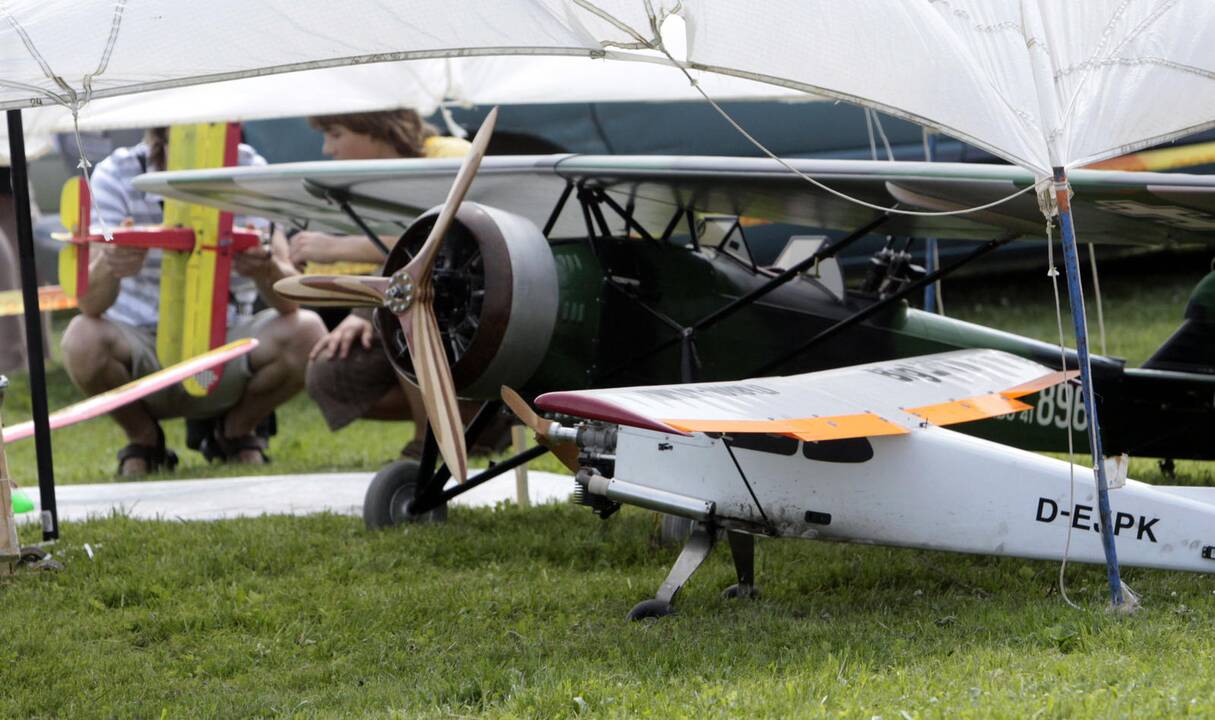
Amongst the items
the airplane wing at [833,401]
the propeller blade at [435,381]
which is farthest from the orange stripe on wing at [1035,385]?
the propeller blade at [435,381]

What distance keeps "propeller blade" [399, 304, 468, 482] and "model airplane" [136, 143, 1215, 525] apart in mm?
26

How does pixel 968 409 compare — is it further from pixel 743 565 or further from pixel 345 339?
pixel 345 339

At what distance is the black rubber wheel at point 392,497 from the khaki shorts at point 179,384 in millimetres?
2753

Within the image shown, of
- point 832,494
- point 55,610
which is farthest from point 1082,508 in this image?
point 55,610

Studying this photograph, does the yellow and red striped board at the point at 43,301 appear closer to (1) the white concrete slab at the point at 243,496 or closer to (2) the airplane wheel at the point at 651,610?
(1) the white concrete slab at the point at 243,496

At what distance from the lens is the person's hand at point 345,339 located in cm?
846

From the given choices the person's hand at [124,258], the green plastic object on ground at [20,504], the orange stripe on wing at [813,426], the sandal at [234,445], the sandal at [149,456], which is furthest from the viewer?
the sandal at [234,445]

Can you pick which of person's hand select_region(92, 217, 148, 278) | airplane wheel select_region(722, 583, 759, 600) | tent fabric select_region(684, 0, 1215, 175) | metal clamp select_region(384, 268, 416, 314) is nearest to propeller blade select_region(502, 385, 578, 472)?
airplane wheel select_region(722, 583, 759, 600)

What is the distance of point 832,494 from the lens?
4691 millimetres

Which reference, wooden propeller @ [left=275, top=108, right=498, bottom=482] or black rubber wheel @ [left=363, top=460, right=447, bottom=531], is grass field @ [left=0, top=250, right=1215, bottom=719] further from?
wooden propeller @ [left=275, top=108, right=498, bottom=482]

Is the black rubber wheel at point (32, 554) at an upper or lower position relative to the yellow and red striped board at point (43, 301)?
lower

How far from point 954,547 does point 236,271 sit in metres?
5.91

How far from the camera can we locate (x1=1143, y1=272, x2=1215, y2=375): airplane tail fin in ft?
21.7

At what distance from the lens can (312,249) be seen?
27.1ft
